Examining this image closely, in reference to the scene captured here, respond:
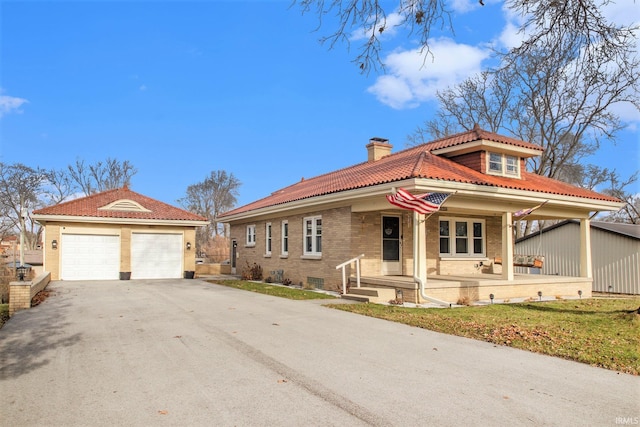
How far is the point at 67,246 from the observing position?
70.1 feet

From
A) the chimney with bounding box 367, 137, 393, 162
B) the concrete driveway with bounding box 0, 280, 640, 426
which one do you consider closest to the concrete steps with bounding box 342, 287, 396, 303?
the concrete driveway with bounding box 0, 280, 640, 426

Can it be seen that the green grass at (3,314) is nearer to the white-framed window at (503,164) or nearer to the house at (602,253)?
the white-framed window at (503,164)

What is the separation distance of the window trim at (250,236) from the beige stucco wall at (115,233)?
2905 mm

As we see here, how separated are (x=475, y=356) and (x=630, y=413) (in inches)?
96.0

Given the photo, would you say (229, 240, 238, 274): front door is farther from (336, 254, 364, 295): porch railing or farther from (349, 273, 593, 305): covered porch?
(336, 254, 364, 295): porch railing

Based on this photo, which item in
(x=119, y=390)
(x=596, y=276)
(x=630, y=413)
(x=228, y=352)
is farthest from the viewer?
(x=596, y=276)

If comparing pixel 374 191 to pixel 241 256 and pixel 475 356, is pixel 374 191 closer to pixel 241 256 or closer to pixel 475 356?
pixel 475 356

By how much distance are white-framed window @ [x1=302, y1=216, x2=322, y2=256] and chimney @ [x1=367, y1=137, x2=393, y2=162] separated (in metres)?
5.26

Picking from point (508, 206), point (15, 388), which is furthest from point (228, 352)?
point (508, 206)

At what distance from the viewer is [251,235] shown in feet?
80.7

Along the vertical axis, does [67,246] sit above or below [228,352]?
above

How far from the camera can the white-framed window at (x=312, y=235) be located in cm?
1780

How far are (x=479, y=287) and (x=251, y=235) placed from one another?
1354cm

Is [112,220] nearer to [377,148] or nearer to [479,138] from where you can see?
[377,148]
